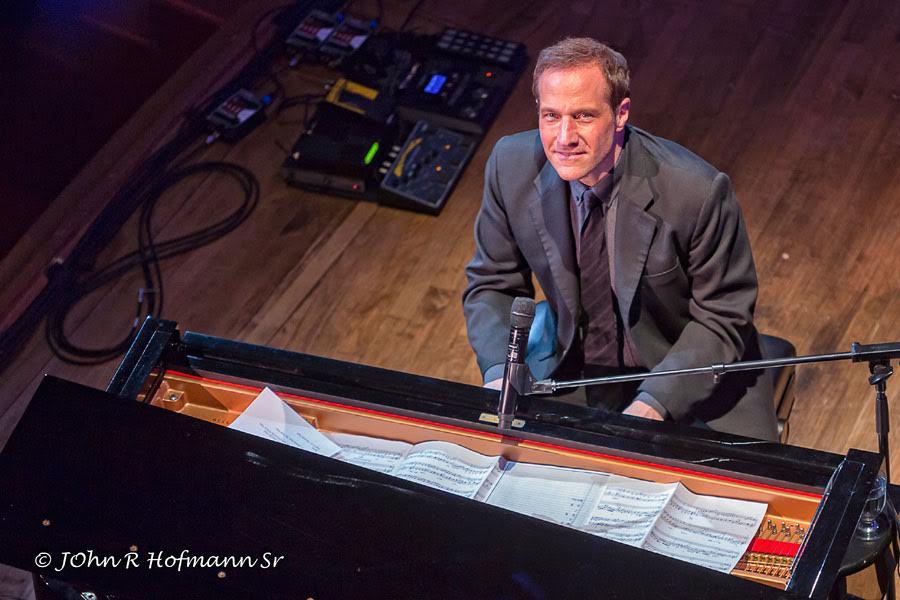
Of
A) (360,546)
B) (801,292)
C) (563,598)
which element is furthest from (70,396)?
(801,292)

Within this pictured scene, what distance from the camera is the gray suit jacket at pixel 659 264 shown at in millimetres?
2389

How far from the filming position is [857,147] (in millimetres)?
3717

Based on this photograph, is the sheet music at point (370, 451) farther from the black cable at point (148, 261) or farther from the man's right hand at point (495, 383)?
the black cable at point (148, 261)

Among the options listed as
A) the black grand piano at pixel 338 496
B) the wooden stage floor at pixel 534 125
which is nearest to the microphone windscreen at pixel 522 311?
the black grand piano at pixel 338 496

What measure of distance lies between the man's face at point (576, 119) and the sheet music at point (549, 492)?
63 cm

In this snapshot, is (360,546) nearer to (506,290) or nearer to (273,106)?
(506,290)

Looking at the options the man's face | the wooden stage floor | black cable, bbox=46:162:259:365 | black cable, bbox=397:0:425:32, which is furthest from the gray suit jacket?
black cable, bbox=397:0:425:32

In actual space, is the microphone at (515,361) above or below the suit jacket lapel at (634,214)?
below

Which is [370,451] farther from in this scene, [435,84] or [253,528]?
[435,84]

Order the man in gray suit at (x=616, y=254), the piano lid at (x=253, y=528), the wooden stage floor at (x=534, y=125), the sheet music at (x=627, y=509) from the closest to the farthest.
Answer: the piano lid at (x=253, y=528) → the sheet music at (x=627, y=509) → the man in gray suit at (x=616, y=254) → the wooden stage floor at (x=534, y=125)

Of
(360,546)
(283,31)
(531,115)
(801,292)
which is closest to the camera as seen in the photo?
(360,546)

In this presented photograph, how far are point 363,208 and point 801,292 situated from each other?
1.42 meters

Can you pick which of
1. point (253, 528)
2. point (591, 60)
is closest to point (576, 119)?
point (591, 60)

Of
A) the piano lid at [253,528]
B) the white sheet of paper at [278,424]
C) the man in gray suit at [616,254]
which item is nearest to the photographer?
the piano lid at [253,528]
